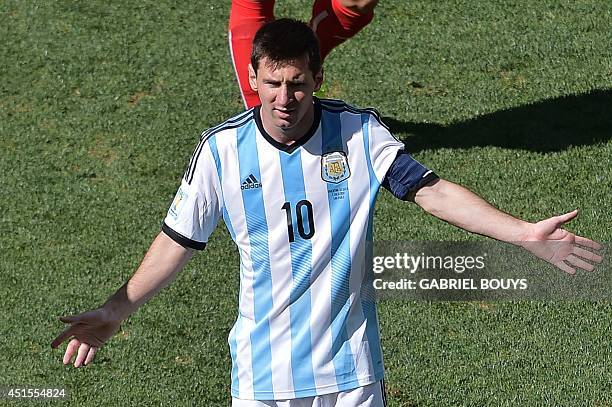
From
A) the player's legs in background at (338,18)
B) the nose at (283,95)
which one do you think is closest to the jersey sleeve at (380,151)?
the nose at (283,95)

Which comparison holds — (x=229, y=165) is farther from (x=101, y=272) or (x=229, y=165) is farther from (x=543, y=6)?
(x=543, y=6)

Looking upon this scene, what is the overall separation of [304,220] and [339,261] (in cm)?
20

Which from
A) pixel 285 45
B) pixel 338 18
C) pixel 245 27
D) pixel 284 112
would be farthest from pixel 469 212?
pixel 338 18

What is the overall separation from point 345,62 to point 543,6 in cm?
168

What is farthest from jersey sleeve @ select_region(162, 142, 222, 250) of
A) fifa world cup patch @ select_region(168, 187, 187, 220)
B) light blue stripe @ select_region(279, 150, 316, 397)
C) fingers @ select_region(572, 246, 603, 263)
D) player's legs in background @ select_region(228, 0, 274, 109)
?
player's legs in background @ select_region(228, 0, 274, 109)

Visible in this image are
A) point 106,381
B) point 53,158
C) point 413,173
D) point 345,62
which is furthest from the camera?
point 345,62

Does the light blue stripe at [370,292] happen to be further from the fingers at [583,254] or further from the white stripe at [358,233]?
the fingers at [583,254]

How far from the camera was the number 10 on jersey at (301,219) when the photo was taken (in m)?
4.39

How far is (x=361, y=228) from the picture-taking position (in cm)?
441

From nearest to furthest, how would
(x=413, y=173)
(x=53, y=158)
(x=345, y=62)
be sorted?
(x=413, y=173), (x=53, y=158), (x=345, y=62)

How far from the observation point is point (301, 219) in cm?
439

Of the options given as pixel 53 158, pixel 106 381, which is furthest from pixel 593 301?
pixel 53 158

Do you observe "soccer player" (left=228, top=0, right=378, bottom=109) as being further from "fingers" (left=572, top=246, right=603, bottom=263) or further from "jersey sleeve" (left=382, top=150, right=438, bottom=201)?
"fingers" (left=572, top=246, right=603, bottom=263)

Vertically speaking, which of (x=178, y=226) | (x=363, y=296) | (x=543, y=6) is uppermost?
(x=178, y=226)
